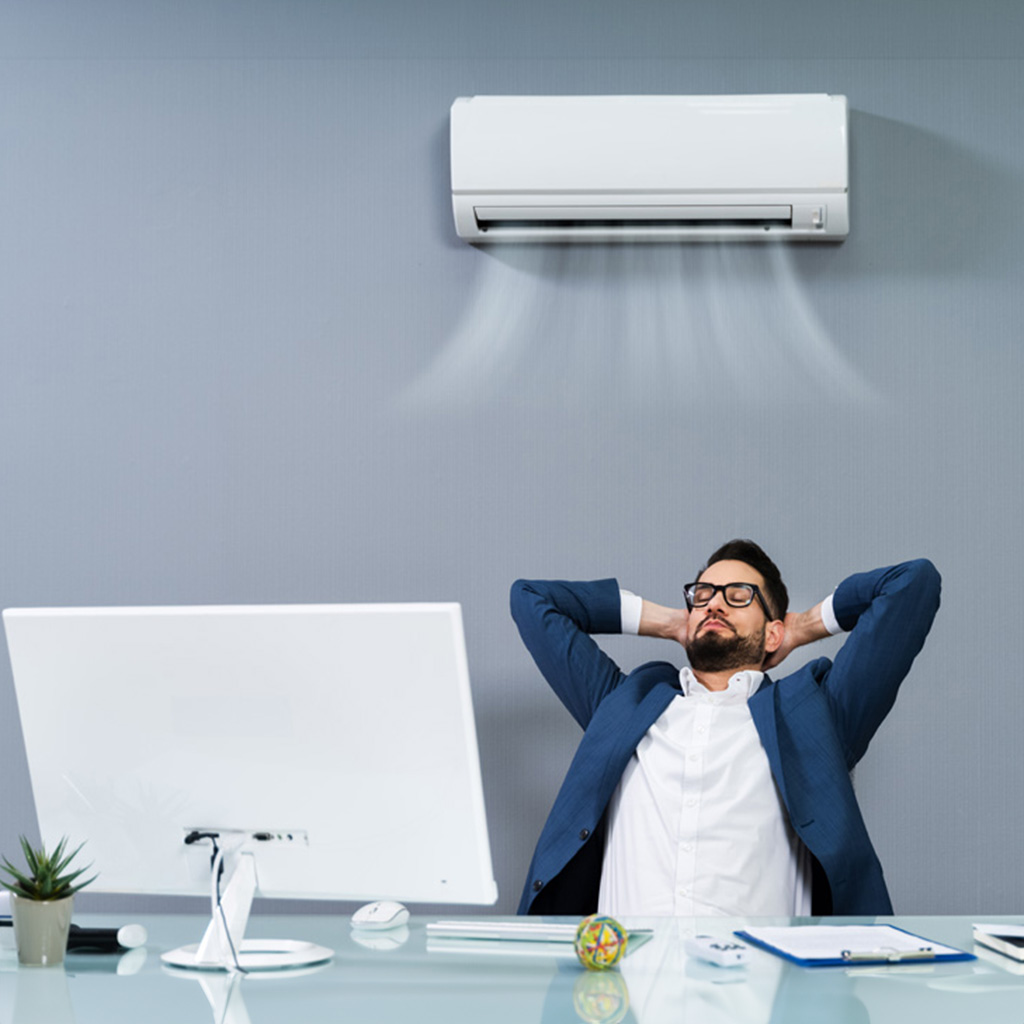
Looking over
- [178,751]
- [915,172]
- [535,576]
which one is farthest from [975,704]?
[178,751]

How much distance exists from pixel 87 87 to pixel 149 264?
47cm

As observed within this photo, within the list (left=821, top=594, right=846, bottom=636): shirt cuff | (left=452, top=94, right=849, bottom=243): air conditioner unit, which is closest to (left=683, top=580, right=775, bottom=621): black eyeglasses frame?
(left=821, top=594, right=846, bottom=636): shirt cuff

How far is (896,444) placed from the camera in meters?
2.77

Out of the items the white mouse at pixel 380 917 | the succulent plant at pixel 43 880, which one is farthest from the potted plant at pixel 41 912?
the white mouse at pixel 380 917

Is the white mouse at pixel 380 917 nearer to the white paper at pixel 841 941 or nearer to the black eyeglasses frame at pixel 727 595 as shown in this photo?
the white paper at pixel 841 941

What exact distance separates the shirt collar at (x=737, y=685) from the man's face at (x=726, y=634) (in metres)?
0.03

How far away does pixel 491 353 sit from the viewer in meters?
2.82

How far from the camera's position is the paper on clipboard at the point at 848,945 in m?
1.41

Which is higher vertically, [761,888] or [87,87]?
[87,87]

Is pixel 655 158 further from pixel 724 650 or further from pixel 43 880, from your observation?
pixel 43 880

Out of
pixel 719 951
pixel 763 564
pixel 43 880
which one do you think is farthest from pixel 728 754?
pixel 43 880

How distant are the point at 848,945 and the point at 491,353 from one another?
1.69m

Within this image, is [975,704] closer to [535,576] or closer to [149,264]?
[535,576]

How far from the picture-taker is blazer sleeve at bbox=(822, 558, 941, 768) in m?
2.30
